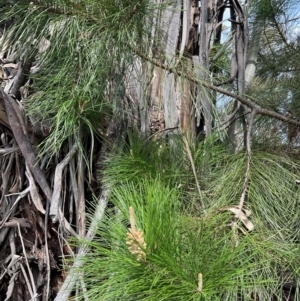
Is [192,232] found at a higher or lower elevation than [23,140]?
lower

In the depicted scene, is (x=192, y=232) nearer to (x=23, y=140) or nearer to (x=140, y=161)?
(x=140, y=161)

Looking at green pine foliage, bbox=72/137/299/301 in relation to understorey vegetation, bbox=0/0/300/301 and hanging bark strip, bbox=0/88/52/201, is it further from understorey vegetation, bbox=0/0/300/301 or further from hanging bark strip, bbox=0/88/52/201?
hanging bark strip, bbox=0/88/52/201

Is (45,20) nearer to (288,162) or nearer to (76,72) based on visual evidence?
(76,72)

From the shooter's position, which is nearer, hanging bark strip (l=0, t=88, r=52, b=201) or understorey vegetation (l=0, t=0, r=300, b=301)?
understorey vegetation (l=0, t=0, r=300, b=301)

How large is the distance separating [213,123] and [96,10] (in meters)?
0.40

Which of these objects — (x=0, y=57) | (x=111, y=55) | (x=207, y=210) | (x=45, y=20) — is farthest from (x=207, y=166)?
(x=0, y=57)

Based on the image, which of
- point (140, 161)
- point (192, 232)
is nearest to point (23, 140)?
point (140, 161)

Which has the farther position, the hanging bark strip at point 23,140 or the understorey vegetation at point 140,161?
the hanging bark strip at point 23,140

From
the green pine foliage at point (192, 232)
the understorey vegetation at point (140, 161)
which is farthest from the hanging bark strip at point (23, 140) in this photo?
the green pine foliage at point (192, 232)

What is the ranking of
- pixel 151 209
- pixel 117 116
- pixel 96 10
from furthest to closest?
pixel 117 116 → pixel 96 10 → pixel 151 209

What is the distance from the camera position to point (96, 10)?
656 mm

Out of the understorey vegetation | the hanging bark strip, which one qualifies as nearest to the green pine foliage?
the understorey vegetation

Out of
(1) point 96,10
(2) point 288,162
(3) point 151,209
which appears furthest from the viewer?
(2) point 288,162

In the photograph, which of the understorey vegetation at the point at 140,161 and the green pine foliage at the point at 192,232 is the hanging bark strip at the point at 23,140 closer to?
the understorey vegetation at the point at 140,161
